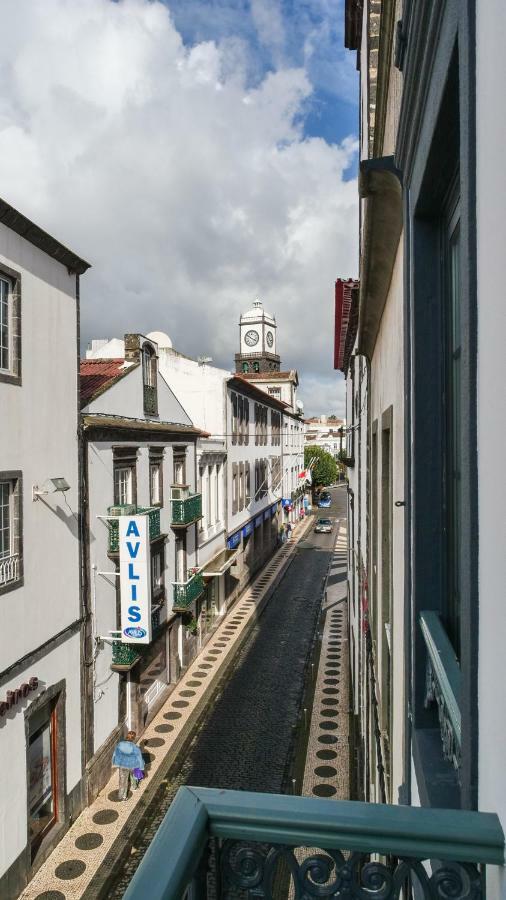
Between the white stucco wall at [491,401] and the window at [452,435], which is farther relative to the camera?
the window at [452,435]

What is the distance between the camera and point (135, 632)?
13922 mm

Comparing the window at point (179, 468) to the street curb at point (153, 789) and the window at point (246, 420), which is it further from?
the window at point (246, 420)

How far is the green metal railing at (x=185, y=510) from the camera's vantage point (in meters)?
18.7

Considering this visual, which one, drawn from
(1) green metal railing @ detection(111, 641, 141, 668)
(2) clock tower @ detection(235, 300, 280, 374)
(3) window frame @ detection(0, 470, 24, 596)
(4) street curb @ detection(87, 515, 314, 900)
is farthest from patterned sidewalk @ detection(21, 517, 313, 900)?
(2) clock tower @ detection(235, 300, 280, 374)

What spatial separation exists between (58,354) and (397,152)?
9405 millimetres

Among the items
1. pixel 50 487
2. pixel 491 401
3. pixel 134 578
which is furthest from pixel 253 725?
pixel 491 401

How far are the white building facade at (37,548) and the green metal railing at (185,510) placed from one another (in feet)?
20.5

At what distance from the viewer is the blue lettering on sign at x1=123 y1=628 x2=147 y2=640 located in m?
13.9

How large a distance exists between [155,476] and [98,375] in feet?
11.3

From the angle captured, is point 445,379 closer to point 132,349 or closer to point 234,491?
point 132,349

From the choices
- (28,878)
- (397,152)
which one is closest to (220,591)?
(28,878)

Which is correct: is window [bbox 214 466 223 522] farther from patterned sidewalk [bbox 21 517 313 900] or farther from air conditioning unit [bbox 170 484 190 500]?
air conditioning unit [bbox 170 484 190 500]

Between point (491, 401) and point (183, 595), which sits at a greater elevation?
point (491, 401)

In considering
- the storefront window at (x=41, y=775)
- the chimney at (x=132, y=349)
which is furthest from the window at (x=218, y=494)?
the storefront window at (x=41, y=775)
